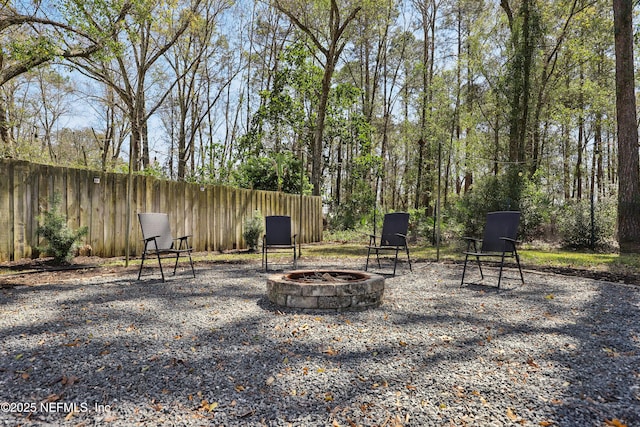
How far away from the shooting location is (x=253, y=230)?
30.2 ft

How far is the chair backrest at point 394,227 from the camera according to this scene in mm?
6270

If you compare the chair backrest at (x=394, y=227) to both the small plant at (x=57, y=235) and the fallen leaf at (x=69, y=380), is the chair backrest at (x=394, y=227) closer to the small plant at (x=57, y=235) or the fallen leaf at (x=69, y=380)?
the fallen leaf at (x=69, y=380)

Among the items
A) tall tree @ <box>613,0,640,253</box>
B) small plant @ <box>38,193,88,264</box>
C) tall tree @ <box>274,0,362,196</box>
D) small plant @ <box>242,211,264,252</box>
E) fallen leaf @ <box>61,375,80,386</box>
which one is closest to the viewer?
fallen leaf @ <box>61,375,80,386</box>

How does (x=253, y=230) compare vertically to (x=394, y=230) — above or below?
below

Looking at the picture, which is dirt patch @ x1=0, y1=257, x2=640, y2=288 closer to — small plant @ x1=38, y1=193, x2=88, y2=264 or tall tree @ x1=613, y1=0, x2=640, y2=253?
small plant @ x1=38, y1=193, x2=88, y2=264

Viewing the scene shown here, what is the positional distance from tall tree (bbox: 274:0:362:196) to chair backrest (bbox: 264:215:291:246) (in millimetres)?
7994

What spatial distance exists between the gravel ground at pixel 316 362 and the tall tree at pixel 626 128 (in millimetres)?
6183

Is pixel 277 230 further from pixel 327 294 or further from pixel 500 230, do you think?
pixel 500 230

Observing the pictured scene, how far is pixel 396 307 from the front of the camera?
3844 mm

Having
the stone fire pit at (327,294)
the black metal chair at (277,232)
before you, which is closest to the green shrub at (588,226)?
the black metal chair at (277,232)

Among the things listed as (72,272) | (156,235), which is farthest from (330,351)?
(72,272)

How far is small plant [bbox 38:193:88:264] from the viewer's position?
578 centimetres

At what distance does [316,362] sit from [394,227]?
4.25 metres

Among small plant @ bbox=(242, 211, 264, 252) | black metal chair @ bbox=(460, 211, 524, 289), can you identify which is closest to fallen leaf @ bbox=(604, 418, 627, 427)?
black metal chair @ bbox=(460, 211, 524, 289)
